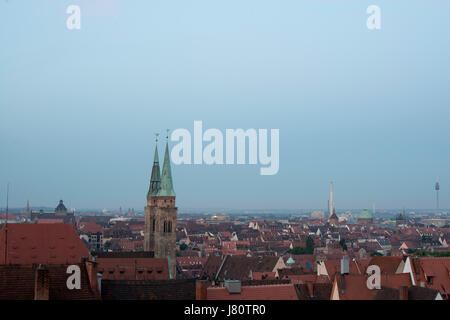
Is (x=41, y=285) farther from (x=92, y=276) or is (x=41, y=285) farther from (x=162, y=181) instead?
(x=162, y=181)

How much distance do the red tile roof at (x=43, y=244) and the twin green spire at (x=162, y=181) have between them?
29397 mm

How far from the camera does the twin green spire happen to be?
98250 mm

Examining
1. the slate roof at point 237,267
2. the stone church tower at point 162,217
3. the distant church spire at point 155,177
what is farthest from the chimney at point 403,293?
the distant church spire at point 155,177

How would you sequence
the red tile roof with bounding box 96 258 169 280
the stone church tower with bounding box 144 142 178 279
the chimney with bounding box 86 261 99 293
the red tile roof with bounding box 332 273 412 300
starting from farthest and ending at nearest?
the stone church tower with bounding box 144 142 178 279 < the red tile roof with bounding box 96 258 169 280 < the red tile roof with bounding box 332 273 412 300 < the chimney with bounding box 86 261 99 293

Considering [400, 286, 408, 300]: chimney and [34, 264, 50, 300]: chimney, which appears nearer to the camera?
[34, 264, 50, 300]: chimney

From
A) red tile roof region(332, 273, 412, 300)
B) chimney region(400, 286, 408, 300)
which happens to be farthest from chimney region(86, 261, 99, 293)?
chimney region(400, 286, 408, 300)

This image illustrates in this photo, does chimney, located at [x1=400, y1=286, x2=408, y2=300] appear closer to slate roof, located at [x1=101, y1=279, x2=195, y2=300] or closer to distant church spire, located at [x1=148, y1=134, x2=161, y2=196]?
slate roof, located at [x1=101, y1=279, x2=195, y2=300]

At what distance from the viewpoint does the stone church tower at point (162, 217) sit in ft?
315

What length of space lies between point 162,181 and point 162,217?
18.2ft

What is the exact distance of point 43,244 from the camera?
68000mm

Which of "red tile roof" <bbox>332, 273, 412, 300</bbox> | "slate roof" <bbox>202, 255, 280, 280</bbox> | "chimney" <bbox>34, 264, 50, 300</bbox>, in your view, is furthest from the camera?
"slate roof" <bbox>202, 255, 280, 280</bbox>
